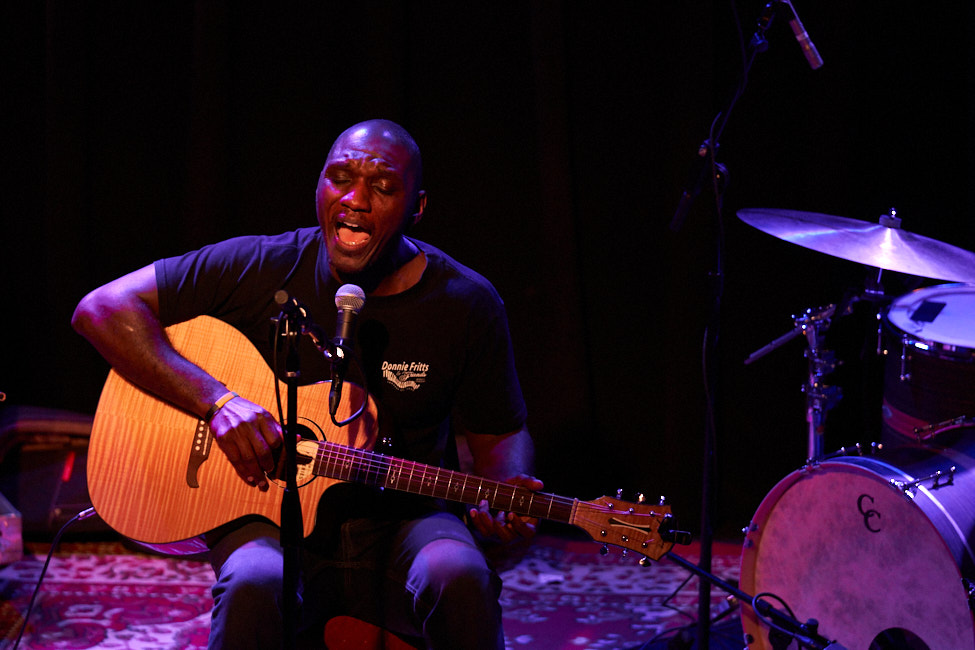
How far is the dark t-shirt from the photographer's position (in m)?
2.75

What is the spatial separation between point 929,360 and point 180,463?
2397 millimetres

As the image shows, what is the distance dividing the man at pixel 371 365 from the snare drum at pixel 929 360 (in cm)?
134

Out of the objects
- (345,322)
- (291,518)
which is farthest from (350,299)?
(291,518)

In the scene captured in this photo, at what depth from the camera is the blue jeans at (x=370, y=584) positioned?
2.22 metres

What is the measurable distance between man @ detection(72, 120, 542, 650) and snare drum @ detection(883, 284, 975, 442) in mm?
1340

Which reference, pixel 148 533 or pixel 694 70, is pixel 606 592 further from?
pixel 694 70

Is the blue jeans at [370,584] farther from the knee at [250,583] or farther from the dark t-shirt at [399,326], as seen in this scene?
the dark t-shirt at [399,326]

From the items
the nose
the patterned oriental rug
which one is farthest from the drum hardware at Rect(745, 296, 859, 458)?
the nose

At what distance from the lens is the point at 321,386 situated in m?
2.59

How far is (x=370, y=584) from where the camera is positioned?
2.53 m

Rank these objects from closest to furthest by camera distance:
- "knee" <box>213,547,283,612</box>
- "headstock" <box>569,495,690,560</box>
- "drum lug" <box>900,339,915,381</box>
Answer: "knee" <box>213,547,283,612</box>
"headstock" <box>569,495,690,560</box>
"drum lug" <box>900,339,915,381</box>

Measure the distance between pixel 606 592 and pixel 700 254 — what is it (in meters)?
1.75

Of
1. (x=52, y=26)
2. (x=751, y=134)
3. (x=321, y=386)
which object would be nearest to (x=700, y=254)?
(x=751, y=134)

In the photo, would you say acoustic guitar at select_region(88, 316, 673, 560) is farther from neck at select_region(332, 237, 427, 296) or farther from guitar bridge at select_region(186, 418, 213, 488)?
neck at select_region(332, 237, 427, 296)
